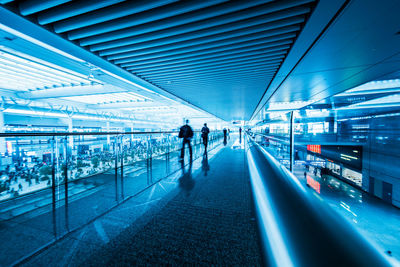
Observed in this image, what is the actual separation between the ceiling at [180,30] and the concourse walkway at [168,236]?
265 cm

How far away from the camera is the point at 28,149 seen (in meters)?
1.64

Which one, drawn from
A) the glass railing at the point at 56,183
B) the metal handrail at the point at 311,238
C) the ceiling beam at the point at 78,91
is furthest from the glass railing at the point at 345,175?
the ceiling beam at the point at 78,91

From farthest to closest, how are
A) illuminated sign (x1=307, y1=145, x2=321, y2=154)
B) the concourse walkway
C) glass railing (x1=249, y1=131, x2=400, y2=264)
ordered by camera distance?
1. illuminated sign (x1=307, y1=145, x2=321, y2=154)
2. glass railing (x1=249, y1=131, x2=400, y2=264)
3. the concourse walkway

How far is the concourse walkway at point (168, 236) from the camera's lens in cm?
114

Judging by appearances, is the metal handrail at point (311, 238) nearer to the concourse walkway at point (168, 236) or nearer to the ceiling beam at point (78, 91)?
the concourse walkway at point (168, 236)

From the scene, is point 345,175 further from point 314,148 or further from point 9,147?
point 9,147

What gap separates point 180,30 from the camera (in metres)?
2.53

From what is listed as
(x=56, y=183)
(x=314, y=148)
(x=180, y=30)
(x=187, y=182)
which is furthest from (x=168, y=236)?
(x=314, y=148)

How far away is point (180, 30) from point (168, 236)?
2.92m

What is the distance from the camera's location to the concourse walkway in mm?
1145

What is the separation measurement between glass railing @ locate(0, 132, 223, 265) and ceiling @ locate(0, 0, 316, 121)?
182cm

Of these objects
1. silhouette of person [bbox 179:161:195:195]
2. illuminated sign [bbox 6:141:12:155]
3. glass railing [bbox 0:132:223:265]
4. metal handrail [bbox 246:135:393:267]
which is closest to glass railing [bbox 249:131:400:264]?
silhouette of person [bbox 179:161:195:195]

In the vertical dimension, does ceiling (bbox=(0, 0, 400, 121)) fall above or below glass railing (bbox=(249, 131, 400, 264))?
above

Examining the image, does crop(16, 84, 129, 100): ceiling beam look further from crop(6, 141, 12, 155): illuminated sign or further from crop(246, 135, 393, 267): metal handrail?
crop(246, 135, 393, 267): metal handrail
